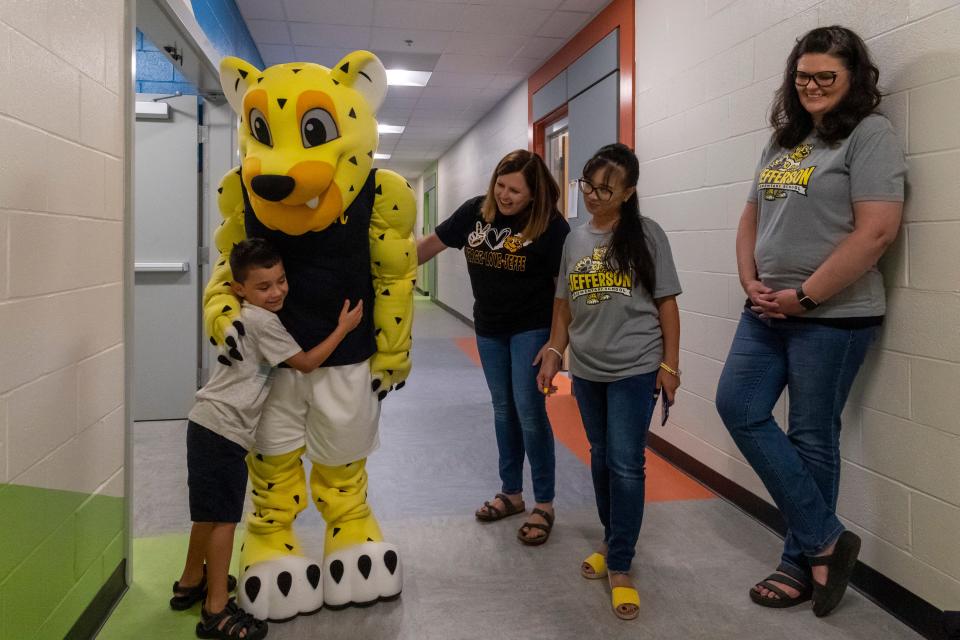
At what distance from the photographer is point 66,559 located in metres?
1.68

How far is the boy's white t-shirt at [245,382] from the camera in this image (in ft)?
5.95

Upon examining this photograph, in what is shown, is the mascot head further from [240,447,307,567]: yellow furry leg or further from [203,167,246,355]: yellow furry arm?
[240,447,307,567]: yellow furry leg

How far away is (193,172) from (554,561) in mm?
3006

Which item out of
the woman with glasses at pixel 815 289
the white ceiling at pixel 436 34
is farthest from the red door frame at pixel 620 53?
the woman with glasses at pixel 815 289

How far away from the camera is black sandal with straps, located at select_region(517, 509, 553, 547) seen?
2420mm

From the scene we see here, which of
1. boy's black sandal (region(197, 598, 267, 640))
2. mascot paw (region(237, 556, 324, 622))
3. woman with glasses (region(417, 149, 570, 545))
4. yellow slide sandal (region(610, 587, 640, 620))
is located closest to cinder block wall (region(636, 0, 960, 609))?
yellow slide sandal (region(610, 587, 640, 620))

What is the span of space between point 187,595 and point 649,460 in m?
2.19

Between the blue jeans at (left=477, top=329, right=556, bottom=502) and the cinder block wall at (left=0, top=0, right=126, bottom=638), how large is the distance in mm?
1205

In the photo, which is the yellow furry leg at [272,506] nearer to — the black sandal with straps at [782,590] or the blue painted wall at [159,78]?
the black sandal with straps at [782,590]

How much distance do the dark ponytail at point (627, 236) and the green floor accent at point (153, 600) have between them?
1522 millimetres

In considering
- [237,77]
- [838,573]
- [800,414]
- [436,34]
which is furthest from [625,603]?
[436,34]

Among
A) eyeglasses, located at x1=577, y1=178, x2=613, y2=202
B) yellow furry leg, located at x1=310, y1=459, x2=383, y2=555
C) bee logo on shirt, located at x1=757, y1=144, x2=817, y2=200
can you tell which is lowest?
yellow furry leg, located at x1=310, y1=459, x2=383, y2=555

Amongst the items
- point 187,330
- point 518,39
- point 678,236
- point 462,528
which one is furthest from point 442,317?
point 462,528

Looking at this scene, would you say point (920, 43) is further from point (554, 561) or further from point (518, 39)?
point (518, 39)
